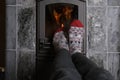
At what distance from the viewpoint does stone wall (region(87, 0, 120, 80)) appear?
213 centimetres

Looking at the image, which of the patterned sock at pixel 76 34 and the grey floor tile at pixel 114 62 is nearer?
the patterned sock at pixel 76 34

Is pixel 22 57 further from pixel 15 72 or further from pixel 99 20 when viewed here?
pixel 99 20

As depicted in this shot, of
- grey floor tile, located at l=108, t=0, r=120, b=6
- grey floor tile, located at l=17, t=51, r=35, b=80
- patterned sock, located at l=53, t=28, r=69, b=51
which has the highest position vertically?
grey floor tile, located at l=108, t=0, r=120, b=6

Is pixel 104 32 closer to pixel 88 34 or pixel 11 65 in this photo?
pixel 88 34

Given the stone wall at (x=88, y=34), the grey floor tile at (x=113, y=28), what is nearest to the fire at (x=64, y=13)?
the stone wall at (x=88, y=34)

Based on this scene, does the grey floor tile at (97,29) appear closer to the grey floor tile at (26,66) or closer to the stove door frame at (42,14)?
the stove door frame at (42,14)

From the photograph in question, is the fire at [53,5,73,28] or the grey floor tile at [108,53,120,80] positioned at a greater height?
the fire at [53,5,73,28]

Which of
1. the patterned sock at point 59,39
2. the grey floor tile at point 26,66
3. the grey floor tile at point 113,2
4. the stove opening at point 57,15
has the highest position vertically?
the grey floor tile at point 113,2

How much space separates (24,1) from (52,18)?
256 millimetres

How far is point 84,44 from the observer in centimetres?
210

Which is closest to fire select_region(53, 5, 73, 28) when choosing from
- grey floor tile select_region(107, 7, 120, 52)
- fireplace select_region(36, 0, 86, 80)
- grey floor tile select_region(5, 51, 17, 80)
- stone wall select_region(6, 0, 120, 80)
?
fireplace select_region(36, 0, 86, 80)

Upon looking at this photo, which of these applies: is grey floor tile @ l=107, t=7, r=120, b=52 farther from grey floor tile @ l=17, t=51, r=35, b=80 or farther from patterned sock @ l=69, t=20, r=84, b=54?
grey floor tile @ l=17, t=51, r=35, b=80

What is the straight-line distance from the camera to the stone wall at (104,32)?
Result: 2127 millimetres
